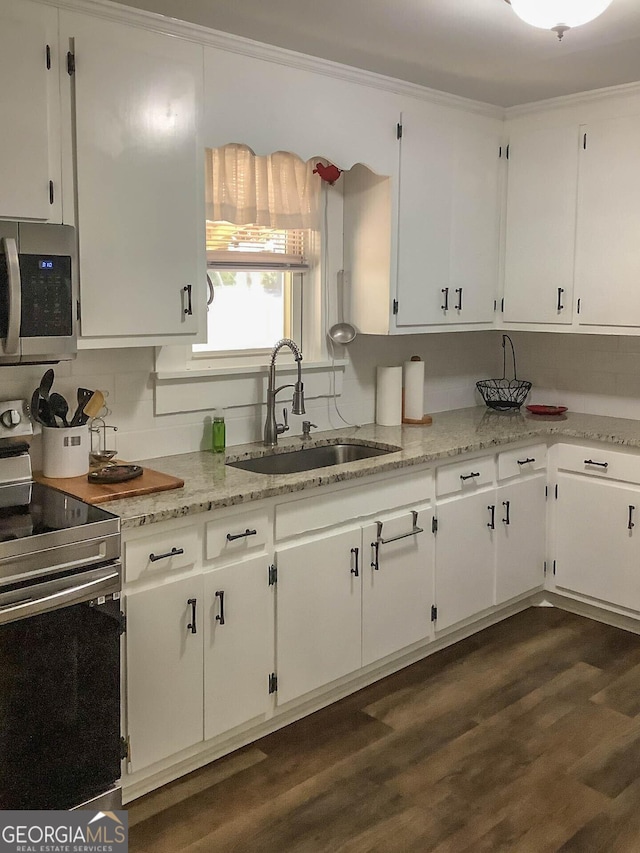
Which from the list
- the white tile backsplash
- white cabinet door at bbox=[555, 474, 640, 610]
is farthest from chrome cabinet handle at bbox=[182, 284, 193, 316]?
white cabinet door at bbox=[555, 474, 640, 610]

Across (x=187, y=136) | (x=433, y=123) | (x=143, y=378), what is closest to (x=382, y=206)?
(x=433, y=123)

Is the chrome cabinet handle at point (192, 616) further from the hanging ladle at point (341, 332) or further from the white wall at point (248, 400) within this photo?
the hanging ladle at point (341, 332)

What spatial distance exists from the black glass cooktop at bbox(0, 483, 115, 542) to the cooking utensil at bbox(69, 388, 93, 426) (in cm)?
25

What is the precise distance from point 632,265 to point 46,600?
2873 millimetres

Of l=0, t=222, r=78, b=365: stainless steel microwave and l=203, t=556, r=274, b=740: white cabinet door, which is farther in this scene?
l=203, t=556, r=274, b=740: white cabinet door

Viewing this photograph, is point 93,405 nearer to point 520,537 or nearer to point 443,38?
point 443,38

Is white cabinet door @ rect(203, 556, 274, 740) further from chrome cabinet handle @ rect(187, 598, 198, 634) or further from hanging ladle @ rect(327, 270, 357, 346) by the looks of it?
hanging ladle @ rect(327, 270, 357, 346)

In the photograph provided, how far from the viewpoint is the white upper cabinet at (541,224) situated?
151 inches

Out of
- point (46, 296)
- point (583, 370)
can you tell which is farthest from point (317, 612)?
point (583, 370)

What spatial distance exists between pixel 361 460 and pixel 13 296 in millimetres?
1420

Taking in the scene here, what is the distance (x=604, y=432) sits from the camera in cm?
368

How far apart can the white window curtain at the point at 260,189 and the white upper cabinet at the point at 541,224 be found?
109 centimetres

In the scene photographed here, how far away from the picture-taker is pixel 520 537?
378cm

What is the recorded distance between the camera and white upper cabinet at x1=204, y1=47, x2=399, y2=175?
112 inches
